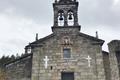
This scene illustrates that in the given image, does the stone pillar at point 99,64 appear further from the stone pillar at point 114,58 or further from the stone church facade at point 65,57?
the stone pillar at point 114,58

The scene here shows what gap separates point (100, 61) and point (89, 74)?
155 centimetres

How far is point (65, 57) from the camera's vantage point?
20.5m

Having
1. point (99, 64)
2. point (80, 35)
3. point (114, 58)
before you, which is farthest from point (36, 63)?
point (114, 58)

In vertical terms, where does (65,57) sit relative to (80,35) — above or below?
below

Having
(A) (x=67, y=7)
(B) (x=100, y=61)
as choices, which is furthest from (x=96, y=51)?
(A) (x=67, y=7)

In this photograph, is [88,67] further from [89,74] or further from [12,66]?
[12,66]

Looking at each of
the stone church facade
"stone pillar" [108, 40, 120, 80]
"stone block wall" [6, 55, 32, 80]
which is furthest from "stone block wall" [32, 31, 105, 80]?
"stone pillar" [108, 40, 120, 80]

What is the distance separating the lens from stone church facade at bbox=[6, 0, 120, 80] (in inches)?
785

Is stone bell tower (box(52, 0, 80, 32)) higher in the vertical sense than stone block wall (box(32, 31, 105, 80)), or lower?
higher

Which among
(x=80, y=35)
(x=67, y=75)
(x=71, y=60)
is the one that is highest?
(x=80, y=35)

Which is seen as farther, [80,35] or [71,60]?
[80,35]

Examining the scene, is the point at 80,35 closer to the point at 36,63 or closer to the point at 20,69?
the point at 36,63

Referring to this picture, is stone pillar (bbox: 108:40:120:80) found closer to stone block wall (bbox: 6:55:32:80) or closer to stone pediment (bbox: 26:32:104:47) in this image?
stone pediment (bbox: 26:32:104:47)

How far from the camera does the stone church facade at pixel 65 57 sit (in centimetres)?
1993
